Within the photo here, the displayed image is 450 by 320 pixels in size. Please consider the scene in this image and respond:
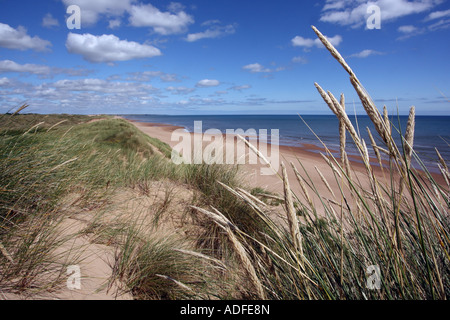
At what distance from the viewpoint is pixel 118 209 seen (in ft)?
10.8

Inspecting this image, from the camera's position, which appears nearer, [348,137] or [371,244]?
[371,244]

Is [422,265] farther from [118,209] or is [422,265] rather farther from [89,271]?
[118,209]

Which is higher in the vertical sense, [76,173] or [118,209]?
[76,173]

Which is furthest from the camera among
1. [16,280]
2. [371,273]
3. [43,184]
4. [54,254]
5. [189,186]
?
[189,186]

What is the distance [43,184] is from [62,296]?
1207 mm

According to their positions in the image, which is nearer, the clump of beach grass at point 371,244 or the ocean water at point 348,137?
the clump of beach grass at point 371,244

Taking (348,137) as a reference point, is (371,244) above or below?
below

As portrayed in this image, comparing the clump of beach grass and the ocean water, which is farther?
the ocean water

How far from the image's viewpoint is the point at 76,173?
3.21 meters

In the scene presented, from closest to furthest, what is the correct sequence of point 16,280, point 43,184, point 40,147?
point 16,280
point 43,184
point 40,147
